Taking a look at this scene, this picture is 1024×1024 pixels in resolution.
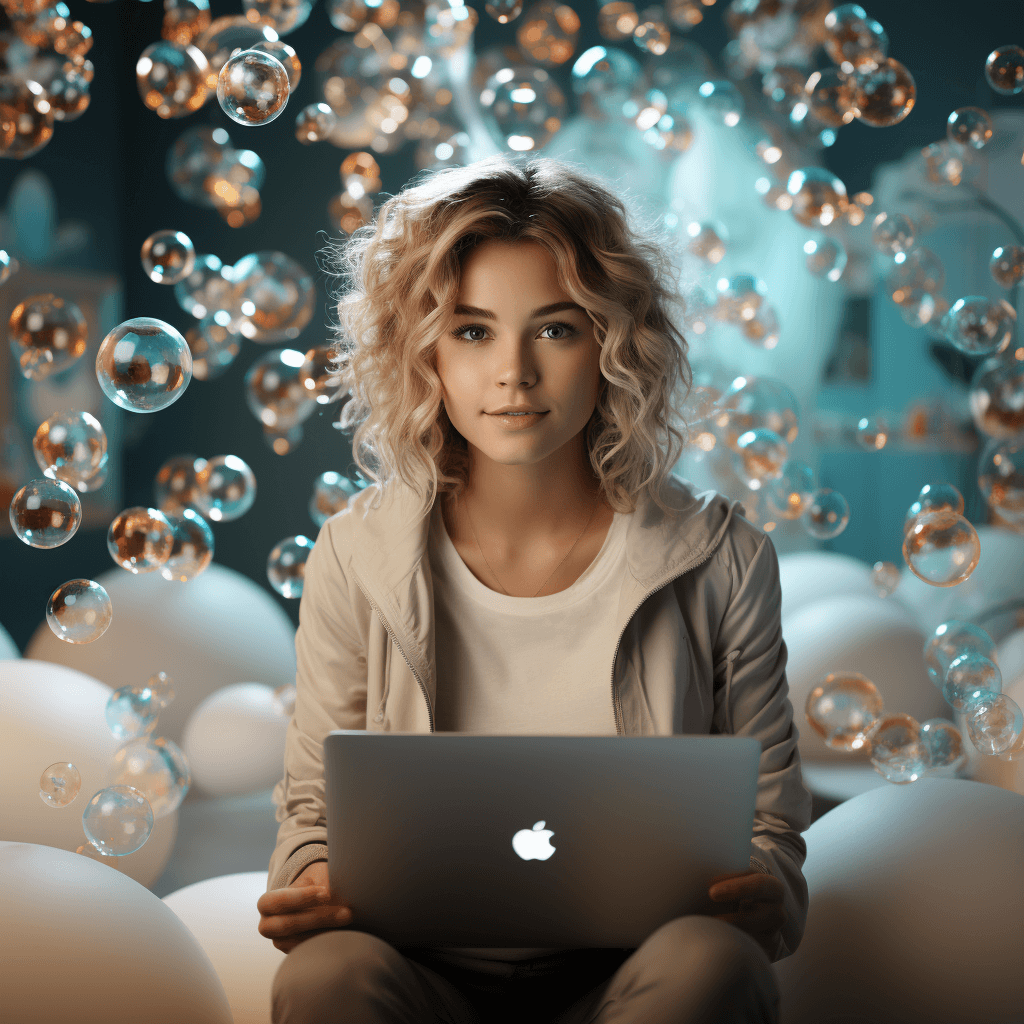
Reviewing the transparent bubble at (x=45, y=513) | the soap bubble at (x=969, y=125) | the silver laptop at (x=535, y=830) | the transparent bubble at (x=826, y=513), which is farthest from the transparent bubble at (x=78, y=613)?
the soap bubble at (x=969, y=125)

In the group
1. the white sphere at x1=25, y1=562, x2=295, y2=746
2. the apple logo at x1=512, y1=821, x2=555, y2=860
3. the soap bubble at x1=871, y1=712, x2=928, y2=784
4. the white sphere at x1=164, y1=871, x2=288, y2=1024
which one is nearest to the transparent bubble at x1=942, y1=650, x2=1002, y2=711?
the soap bubble at x1=871, y1=712, x2=928, y2=784

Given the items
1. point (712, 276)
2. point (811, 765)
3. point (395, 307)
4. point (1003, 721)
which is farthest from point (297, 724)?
point (712, 276)

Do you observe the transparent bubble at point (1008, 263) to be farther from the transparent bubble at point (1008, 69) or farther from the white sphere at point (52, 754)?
the white sphere at point (52, 754)

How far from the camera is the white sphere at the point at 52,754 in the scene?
2.02 meters

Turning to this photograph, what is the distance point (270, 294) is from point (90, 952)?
176 cm

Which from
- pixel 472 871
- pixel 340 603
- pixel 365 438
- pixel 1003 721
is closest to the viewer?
pixel 472 871

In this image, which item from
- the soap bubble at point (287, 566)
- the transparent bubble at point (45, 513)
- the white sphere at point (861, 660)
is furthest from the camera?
the white sphere at point (861, 660)

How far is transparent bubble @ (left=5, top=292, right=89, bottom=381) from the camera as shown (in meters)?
2.32

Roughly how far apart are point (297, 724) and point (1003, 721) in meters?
1.33

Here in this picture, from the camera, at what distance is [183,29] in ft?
8.88

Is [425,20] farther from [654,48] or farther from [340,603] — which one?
[340,603]

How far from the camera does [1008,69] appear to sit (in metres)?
2.58

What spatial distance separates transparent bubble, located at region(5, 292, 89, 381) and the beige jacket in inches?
46.4

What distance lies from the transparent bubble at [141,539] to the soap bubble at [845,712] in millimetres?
1432
